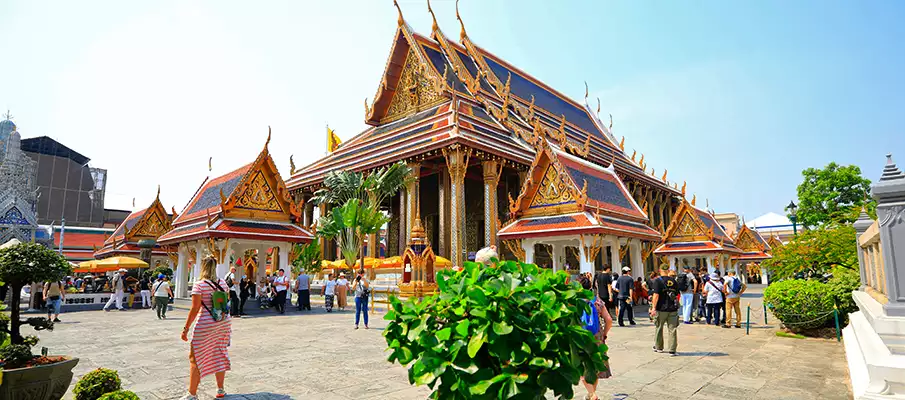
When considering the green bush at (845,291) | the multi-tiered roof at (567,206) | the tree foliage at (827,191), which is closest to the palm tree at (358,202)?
the multi-tiered roof at (567,206)

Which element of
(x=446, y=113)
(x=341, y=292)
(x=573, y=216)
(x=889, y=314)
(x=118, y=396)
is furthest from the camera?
(x=446, y=113)

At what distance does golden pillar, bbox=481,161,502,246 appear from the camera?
1869 centimetres

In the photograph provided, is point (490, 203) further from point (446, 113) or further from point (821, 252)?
point (821, 252)

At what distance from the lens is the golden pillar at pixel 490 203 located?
61.3 ft

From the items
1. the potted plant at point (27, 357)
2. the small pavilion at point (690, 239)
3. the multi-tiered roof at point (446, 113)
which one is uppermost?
the multi-tiered roof at point (446, 113)

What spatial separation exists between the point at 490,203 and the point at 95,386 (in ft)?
52.8

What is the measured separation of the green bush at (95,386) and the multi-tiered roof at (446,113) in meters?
14.9

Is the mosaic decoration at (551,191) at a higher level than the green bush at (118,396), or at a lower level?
higher

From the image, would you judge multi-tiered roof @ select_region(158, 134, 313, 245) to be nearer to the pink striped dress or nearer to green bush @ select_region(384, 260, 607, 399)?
the pink striped dress

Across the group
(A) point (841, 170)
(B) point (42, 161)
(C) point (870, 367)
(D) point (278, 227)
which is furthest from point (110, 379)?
(B) point (42, 161)

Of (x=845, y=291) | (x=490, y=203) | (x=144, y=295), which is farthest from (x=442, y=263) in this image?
(x=845, y=291)

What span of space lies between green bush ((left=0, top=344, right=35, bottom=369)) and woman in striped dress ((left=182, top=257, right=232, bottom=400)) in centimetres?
105

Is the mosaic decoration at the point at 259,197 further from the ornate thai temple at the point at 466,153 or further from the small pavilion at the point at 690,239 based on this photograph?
the small pavilion at the point at 690,239

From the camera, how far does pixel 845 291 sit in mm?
7918
